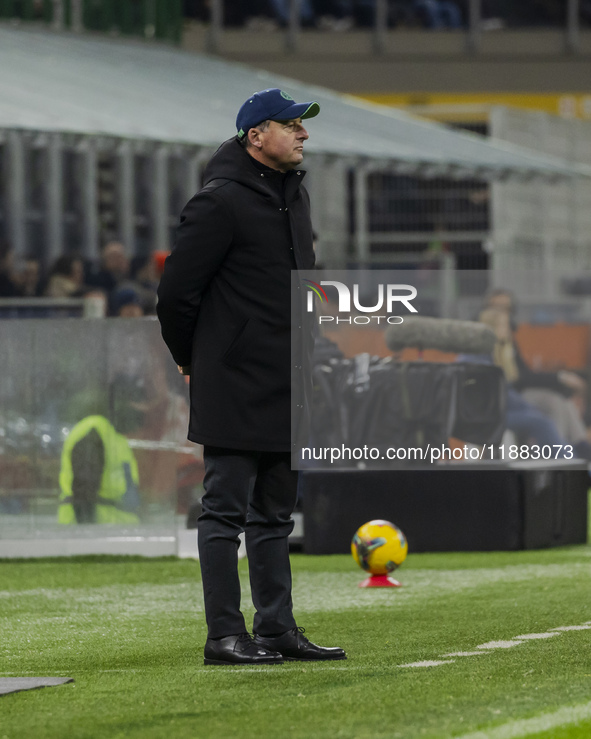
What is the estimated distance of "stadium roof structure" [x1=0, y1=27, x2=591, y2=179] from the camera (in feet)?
51.5

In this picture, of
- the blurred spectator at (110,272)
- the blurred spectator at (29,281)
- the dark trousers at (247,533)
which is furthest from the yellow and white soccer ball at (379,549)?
the blurred spectator at (29,281)

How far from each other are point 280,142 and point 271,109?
111 millimetres

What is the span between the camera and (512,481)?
973cm

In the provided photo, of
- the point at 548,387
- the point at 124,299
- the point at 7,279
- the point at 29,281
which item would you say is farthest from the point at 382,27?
the point at 548,387

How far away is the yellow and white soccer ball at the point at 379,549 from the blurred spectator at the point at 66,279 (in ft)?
20.3

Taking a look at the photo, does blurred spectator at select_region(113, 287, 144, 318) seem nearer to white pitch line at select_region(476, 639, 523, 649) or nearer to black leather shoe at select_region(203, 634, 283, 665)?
white pitch line at select_region(476, 639, 523, 649)

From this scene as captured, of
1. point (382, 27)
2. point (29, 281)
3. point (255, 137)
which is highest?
point (382, 27)

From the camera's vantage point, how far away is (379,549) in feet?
26.6

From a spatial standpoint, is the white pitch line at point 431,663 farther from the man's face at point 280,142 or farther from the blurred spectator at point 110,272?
the blurred spectator at point 110,272

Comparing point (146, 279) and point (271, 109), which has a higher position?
point (271, 109)

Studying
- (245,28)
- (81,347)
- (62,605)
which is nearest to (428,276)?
(81,347)

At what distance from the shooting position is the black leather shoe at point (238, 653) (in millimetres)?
5133

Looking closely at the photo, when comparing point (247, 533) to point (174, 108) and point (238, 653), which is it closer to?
point (238, 653)

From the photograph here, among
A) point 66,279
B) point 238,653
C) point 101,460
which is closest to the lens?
point 238,653
